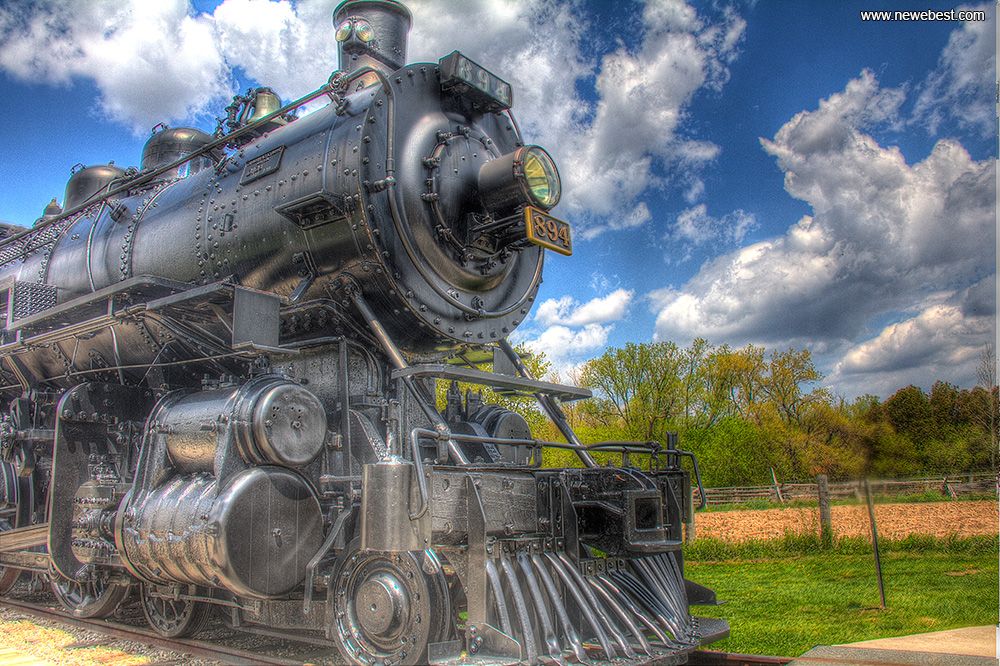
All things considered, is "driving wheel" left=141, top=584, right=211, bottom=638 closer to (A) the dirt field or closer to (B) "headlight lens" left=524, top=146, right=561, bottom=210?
(B) "headlight lens" left=524, top=146, right=561, bottom=210

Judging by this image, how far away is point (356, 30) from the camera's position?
5.20 meters

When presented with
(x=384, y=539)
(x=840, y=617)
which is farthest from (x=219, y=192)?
(x=840, y=617)

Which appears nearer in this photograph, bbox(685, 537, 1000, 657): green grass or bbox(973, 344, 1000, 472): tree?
bbox(973, 344, 1000, 472): tree

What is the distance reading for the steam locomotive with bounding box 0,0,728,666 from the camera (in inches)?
136

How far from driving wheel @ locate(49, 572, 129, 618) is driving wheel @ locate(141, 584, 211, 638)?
357 mm

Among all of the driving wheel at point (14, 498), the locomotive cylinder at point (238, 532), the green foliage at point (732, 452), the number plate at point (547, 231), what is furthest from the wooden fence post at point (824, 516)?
the driving wheel at point (14, 498)

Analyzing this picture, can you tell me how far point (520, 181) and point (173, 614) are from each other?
12.1ft

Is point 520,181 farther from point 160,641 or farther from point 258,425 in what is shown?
point 160,641

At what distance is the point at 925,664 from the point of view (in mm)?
3764

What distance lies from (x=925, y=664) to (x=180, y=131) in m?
7.99

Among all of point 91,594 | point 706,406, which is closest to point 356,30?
point 91,594

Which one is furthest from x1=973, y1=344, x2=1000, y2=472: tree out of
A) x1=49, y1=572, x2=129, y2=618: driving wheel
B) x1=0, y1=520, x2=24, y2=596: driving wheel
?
x1=0, y1=520, x2=24, y2=596: driving wheel

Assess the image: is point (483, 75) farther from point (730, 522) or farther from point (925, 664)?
point (730, 522)

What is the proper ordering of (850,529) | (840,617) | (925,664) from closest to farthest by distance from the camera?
(925,664) → (840,617) → (850,529)
